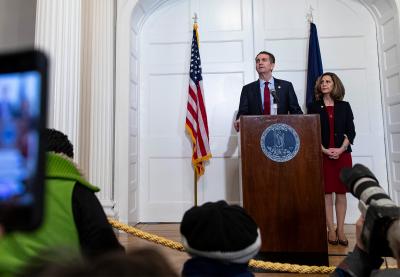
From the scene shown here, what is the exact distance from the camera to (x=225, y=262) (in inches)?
32.7

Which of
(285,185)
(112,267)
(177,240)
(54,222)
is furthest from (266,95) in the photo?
(112,267)

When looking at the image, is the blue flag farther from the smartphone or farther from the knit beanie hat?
the smartphone

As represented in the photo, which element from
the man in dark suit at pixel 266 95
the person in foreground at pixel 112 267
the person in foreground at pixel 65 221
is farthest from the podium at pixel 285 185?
the person in foreground at pixel 112 267

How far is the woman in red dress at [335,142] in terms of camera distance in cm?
285

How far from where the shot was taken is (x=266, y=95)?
2.97m

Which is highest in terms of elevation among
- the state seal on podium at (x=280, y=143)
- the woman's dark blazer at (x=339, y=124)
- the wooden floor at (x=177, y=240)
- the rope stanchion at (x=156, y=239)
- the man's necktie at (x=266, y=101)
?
the man's necktie at (x=266, y=101)

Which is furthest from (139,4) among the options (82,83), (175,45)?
(82,83)

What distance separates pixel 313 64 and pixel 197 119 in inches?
60.2

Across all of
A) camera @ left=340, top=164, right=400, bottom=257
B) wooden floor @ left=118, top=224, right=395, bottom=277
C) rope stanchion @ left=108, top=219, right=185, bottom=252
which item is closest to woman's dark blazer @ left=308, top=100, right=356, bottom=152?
wooden floor @ left=118, top=224, right=395, bottom=277

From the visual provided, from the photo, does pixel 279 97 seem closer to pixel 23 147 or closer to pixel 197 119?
pixel 197 119

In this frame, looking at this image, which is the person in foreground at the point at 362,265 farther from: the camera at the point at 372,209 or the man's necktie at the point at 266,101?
the man's necktie at the point at 266,101

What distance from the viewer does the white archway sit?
138 inches

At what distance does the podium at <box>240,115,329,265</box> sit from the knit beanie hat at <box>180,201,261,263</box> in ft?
4.84

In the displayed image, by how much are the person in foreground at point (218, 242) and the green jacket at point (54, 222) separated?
31 centimetres
